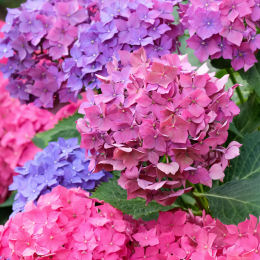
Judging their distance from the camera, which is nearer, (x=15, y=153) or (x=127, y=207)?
(x=127, y=207)

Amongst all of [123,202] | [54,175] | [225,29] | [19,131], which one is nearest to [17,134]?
[19,131]

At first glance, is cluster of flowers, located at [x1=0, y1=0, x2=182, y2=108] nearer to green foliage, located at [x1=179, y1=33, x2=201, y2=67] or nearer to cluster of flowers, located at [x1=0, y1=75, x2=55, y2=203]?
green foliage, located at [x1=179, y1=33, x2=201, y2=67]

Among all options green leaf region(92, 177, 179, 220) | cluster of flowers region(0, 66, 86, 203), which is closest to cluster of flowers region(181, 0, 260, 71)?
green leaf region(92, 177, 179, 220)

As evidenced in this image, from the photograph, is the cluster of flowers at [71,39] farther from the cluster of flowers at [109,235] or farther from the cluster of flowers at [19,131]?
the cluster of flowers at [19,131]

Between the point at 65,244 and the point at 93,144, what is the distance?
0.71ft

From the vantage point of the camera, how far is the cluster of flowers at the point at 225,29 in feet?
3.48

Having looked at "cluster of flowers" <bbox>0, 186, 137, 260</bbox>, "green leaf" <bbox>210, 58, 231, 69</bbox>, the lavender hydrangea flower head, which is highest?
"green leaf" <bbox>210, 58, 231, 69</bbox>

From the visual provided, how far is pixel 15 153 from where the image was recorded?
73.6 inches

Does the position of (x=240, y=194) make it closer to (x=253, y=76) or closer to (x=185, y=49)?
(x=253, y=76)

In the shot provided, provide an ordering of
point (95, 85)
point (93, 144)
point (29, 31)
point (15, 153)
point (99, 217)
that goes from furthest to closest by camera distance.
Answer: point (15, 153) → point (29, 31) → point (95, 85) → point (99, 217) → point (93, 144)

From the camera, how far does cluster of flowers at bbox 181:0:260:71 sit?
1.06 metres

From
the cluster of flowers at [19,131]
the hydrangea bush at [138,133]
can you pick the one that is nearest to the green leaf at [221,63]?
the hydrangea bush at [138,133]

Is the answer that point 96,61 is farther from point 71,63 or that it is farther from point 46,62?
point 46,62

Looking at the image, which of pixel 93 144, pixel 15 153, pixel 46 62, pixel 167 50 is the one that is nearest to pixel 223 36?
pixel 167 50
